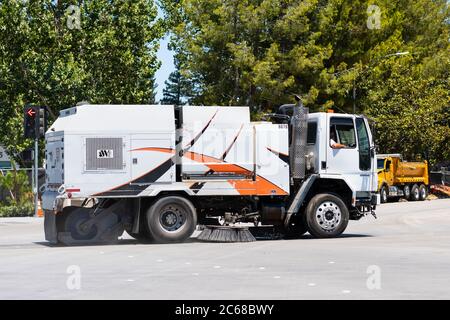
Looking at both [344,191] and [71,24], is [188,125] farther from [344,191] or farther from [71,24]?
[71,24]

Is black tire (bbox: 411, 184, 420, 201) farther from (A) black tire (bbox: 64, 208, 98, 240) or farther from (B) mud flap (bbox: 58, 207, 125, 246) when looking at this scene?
(A) black tire (bbox: 64, 208, 98, 240)

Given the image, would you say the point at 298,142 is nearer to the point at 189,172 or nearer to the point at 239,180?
the point at 239,180

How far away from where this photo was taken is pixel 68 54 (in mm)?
48000

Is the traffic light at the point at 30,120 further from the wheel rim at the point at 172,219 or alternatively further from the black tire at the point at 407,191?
the black tire at the point at 407,191

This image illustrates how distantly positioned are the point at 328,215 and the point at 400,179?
2716 centimetres

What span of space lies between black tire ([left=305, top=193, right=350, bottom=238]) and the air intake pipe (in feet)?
2.31

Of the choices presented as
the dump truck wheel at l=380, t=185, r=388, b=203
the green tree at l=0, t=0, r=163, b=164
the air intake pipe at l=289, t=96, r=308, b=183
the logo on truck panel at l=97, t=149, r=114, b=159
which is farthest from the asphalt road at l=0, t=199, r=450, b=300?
the green tree at l=0, t=0, r=163, b=164

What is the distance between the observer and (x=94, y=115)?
766 inches

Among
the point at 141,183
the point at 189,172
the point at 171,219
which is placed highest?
the point at 189,172

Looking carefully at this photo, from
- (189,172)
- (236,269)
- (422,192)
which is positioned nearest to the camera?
(236,269)

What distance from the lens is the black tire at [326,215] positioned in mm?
20922

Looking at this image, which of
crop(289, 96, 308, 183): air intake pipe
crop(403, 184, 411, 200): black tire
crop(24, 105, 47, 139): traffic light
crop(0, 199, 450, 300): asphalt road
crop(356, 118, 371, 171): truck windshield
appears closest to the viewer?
crop(0, 199, 450, 300): asphalt road

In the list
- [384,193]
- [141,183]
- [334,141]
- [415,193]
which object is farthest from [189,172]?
[415,193]

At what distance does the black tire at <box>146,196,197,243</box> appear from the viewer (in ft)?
64.7
